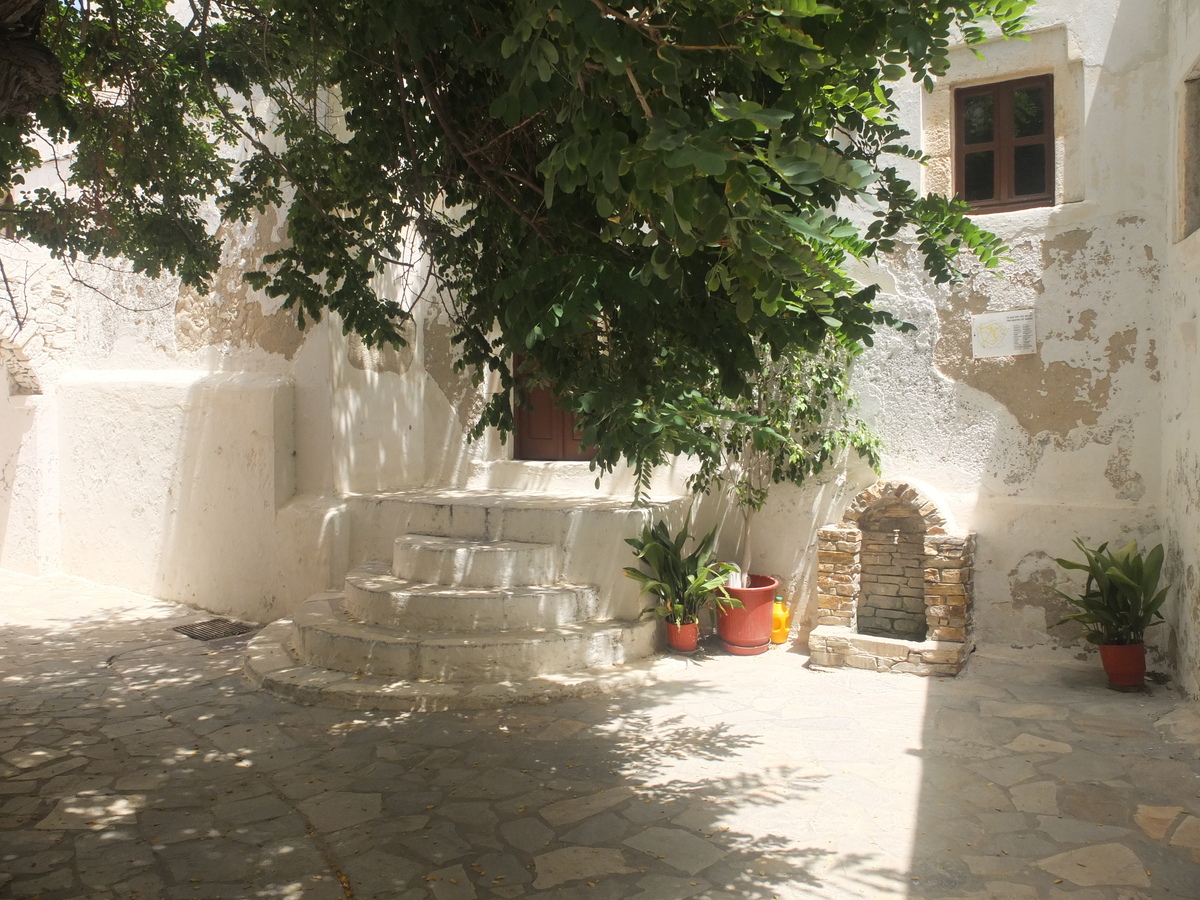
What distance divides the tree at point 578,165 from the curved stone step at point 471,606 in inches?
67.5

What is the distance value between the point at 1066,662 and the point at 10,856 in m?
5.97

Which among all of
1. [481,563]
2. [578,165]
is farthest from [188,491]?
[578,165]

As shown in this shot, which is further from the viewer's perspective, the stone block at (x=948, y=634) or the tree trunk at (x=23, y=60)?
the stone block at (x=948, y=634)

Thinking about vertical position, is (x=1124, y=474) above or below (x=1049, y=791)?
above

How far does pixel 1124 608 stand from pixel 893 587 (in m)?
1.54

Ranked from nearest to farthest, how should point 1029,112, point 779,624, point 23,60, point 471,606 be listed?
point 23,60, point 471,606, point 1029,112, point 779,624

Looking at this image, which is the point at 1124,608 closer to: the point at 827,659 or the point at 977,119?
the point at 827,659

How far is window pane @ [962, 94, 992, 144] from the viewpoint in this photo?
22.1ft

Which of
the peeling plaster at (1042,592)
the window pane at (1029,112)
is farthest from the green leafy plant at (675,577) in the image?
the window pane at (1029,112)

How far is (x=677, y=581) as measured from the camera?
22.0 ft

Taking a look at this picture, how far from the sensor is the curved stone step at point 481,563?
6441mm

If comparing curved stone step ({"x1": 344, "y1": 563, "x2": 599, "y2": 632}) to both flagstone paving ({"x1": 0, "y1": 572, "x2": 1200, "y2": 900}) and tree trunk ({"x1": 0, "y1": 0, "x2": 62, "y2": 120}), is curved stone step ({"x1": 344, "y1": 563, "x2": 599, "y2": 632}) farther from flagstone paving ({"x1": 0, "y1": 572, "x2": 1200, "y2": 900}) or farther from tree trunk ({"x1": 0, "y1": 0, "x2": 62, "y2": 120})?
tree trunk ({"x1": 0, "y1": 0, "x2": 62, "y2": 120})

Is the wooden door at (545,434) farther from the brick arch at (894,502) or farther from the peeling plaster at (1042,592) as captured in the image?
the peeling plaster at (1042,592)

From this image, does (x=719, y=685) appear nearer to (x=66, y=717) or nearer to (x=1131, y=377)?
(x=1131, y=377)
